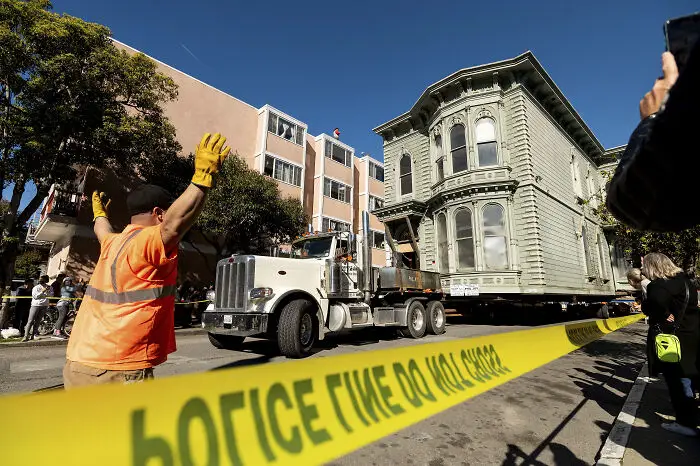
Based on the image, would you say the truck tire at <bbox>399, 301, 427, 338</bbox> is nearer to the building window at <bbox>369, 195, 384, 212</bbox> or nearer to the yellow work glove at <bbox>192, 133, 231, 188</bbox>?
the yellow work glove at <bbox>192, 133, 231, 188</bbox>

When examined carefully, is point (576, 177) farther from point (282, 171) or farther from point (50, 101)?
point (50, 101)

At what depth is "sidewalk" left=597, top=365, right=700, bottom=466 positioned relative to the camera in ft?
9.82

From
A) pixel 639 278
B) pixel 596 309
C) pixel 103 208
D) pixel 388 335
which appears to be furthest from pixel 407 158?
pixel 103 208

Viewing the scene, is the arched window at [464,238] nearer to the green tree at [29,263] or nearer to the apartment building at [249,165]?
the apartment building at [249,165]

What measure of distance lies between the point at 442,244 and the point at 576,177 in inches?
426

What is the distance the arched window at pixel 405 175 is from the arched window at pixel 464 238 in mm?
4552

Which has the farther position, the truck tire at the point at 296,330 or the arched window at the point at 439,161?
the arched window at the point at 439,161

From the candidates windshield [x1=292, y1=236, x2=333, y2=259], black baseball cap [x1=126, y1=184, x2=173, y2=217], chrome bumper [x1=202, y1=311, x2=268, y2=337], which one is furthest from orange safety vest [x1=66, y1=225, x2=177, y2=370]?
windshield [x1=292, y1=236, x2=333, y2=259]

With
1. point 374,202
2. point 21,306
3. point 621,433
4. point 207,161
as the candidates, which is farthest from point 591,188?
point 21,306

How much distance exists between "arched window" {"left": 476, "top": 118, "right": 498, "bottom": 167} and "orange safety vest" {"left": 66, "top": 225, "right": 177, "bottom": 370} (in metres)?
17.0

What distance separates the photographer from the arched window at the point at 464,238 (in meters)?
16.5

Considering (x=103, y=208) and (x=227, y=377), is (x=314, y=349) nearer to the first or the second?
(x=103, y=208)

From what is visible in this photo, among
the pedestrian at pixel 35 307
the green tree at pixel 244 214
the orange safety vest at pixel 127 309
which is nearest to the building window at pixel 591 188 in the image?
the green tree at pixel 244 214

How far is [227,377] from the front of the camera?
1273 mm
